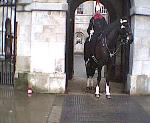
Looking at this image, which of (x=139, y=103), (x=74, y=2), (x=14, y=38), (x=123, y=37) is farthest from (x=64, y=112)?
(x=74, y=2)

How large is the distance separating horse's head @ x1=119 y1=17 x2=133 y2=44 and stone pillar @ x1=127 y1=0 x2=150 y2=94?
81cm

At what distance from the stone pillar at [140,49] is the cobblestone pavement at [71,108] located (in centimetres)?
41

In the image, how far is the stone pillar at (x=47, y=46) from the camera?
12969 mm

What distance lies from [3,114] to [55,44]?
12.8 feet

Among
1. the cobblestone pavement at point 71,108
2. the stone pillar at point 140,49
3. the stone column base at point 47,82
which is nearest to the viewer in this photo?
the cobblestone pavement at point 71,108

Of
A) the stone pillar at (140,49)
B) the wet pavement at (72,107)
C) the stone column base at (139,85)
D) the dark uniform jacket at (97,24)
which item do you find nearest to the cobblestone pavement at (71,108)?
the wet pavement at (72,107)

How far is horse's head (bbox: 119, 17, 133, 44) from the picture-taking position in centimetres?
1216

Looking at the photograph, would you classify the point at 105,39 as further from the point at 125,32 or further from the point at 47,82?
the point at 47,82

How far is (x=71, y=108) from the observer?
10.8 m

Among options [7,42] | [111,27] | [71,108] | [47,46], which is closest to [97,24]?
[111,27]

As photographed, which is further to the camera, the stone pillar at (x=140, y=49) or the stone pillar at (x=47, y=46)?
the stone pillar at (x=140, y=49)

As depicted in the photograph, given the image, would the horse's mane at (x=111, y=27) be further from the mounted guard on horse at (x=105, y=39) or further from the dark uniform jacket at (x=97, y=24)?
the dark uniform jacket at (x=97, y=24)

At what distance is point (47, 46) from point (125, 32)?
2.29 metres

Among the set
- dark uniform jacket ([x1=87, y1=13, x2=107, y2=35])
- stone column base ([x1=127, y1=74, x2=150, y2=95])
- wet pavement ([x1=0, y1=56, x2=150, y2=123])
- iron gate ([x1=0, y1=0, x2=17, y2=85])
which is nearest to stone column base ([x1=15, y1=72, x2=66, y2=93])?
wet pavement ([x1=0, y1=56, x2=150, y2=123])
